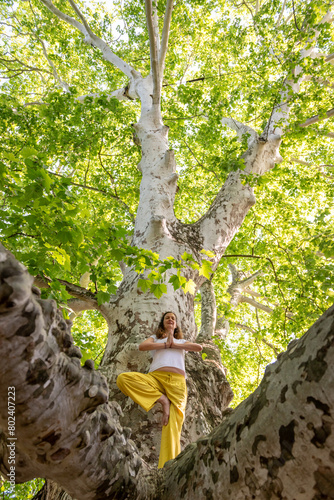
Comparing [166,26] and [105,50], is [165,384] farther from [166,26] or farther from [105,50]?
[105,50]

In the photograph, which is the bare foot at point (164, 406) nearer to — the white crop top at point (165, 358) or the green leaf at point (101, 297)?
the white crop top at point (165, 358)

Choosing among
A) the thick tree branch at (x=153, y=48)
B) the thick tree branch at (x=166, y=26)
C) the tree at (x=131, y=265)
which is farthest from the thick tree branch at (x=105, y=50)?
the thick tree branch at (x=153, y=48)

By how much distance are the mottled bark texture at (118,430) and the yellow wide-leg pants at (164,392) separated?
839mm

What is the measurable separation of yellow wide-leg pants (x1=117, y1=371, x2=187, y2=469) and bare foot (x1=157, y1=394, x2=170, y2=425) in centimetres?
3

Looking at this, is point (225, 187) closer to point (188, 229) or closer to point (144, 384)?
point (188, 229)

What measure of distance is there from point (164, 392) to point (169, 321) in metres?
0.63

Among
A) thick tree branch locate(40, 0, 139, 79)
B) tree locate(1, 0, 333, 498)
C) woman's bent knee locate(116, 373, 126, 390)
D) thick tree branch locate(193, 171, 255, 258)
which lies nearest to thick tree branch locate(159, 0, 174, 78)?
tree locate(1, 0, 333, 498)

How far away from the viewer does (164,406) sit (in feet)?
7.97

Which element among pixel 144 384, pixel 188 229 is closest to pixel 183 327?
pixel 144 384

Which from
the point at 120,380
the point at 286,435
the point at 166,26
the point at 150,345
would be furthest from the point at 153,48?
the point at 286,435

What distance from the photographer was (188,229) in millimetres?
4371

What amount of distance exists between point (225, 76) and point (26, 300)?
29.1ft

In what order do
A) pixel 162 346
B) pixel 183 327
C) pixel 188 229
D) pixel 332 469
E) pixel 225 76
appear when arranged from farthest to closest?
pixel 225 76
pixel 188 229
pixel 183 327
pixel 162 346
pixel 332 469

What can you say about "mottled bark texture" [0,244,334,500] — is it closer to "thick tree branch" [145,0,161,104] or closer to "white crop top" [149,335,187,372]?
"white crop top" [149,335,187,372]
